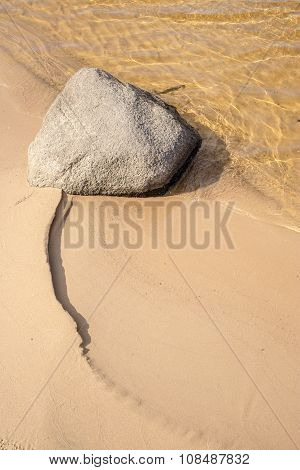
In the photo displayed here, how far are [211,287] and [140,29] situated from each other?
12.7ft

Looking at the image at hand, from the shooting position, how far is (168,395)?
10.4 feet

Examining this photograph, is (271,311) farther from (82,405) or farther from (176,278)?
(82,405)

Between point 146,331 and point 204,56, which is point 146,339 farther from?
point 204,56

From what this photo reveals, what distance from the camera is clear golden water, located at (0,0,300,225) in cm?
495

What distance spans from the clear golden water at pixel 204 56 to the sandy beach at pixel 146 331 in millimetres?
919

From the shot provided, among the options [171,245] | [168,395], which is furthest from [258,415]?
[171,245]

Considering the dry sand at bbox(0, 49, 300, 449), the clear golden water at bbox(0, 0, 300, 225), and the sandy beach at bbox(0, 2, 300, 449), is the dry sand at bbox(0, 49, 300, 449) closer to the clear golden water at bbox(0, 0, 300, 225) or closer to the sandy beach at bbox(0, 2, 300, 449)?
the sandy beach at bbox(0, 2, 300, 449)

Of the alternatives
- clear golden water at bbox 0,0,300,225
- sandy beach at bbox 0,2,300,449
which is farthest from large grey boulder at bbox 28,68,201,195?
clear golden water at bbox 0,0,300,225

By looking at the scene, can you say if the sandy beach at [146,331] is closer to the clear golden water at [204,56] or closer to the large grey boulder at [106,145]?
the large grey boulder at [106,145]

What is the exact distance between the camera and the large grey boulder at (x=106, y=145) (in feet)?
13.1

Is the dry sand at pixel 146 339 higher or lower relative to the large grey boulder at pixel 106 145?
lower

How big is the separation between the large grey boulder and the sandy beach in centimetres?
15

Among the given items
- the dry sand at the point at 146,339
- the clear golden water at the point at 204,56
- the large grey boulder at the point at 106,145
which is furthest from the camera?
the clear golden water at the point at 204,56

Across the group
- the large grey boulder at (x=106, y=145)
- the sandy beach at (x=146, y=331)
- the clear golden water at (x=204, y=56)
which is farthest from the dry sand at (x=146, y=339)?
the clear golden water at (x=204, y=56)
